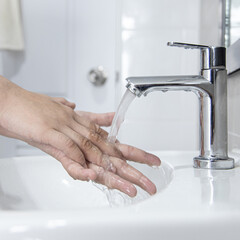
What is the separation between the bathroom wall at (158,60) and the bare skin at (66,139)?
71 centimetres

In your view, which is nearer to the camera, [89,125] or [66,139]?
[66,139]

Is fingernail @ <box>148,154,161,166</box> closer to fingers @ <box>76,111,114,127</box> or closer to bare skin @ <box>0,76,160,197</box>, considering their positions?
bare skin @ <box>0,76,160,197</box>

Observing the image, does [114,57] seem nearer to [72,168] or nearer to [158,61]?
[158,61]

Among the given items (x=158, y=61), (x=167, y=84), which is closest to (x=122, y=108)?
(x=167, y=84)

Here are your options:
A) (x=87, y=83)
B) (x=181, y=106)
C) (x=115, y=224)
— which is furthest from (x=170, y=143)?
(x=115, y=224)

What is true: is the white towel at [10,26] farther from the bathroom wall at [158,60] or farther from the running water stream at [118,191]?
the running water stream at [118,191]

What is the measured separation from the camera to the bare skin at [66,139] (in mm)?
514

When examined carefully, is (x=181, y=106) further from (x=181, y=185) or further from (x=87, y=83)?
(x=181, y=185)

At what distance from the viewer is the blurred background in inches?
51.9

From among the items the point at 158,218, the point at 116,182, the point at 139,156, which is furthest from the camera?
the point at 139,156

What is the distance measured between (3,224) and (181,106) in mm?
1114

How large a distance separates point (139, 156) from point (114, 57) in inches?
32.9

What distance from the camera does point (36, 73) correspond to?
1.35 metres

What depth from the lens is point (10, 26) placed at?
127 cm
